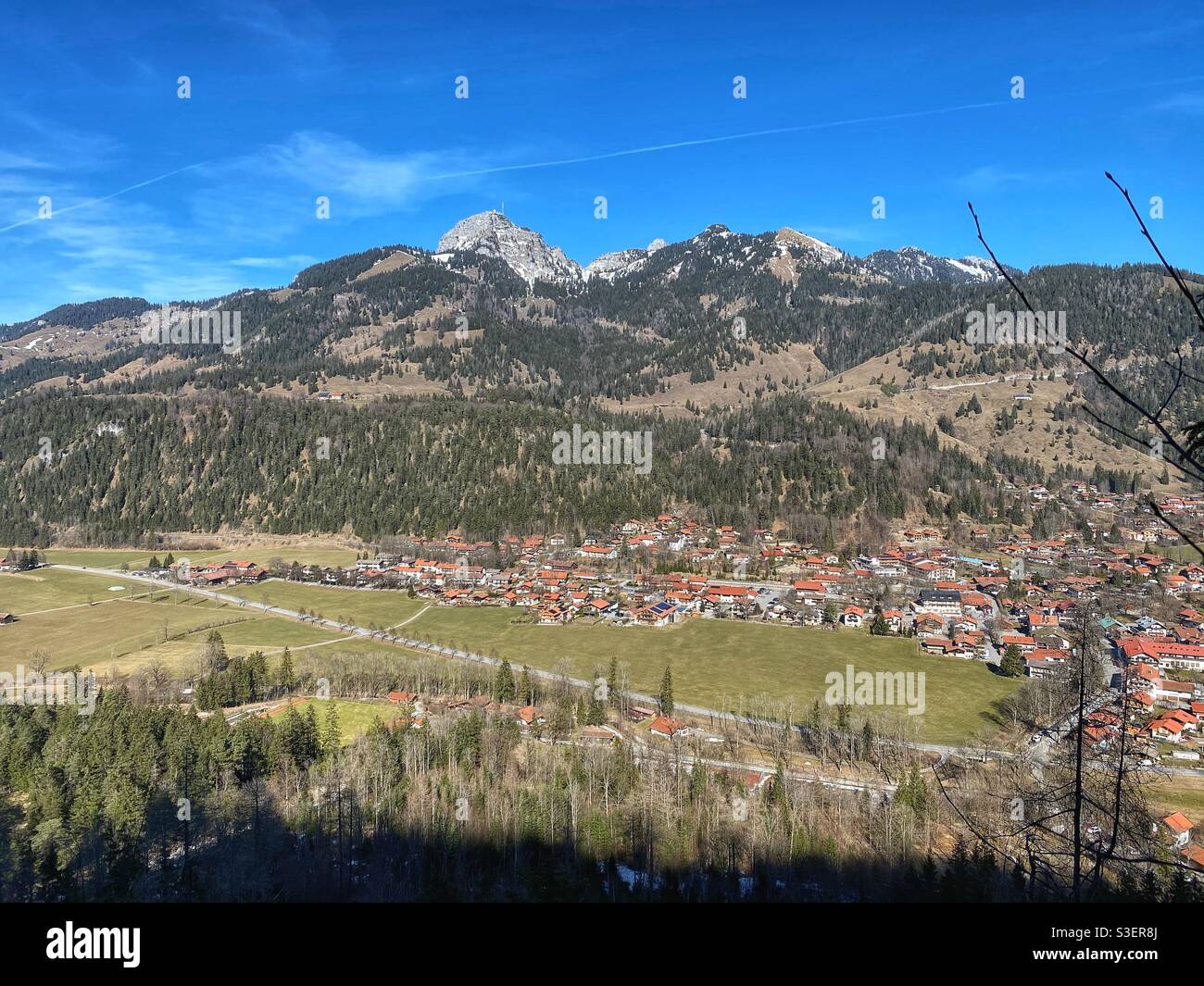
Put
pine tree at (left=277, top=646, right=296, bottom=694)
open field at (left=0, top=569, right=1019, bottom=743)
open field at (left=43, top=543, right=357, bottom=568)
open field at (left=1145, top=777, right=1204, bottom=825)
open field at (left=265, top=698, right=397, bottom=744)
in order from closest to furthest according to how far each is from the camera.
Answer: open field at (left=1145, top=777, right=1204, bottom=825), open field at (left=265, top=698, right=397, bottom=744), pine tree at (left=277, top=646, right=296, bottom=694), open field at (left=0, top=569, right=1019, bottom=743), open field at (left=43, top=543, right=357, bottom=568)

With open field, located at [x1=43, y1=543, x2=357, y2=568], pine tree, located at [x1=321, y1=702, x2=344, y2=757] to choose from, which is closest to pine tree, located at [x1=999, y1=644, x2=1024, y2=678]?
pine tree, located at [x1=321, y1=702, x2=344, y2=757]

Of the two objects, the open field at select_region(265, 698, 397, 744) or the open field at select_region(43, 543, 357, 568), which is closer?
the open field at select_region(265, 698, 397, 744)

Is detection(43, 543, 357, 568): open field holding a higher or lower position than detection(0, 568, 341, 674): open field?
higher

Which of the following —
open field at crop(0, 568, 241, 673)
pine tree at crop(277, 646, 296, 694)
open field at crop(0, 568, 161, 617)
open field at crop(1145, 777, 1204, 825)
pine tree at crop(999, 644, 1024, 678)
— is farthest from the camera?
open field at crop(0, 568, 161, 617)

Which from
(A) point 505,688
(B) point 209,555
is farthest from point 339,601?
(B) point 209,555

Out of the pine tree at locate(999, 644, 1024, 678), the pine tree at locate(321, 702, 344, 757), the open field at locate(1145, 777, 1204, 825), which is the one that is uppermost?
the pine tree at locate(999, 644, 1024, 678)

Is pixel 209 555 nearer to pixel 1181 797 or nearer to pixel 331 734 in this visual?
pixel 331 734

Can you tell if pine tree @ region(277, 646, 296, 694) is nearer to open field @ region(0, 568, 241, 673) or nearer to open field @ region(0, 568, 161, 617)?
open field @ region(0, 568, 241, 673)
